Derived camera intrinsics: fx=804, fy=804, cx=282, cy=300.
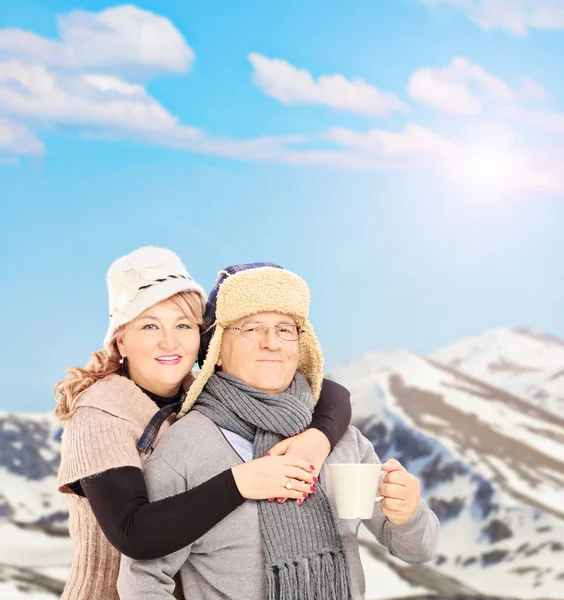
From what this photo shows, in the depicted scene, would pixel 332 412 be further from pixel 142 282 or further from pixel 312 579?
pixel 142 282

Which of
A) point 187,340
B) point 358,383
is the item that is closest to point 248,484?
point 187,340

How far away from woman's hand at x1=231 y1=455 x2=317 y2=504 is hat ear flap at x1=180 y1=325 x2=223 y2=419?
0.83 feet

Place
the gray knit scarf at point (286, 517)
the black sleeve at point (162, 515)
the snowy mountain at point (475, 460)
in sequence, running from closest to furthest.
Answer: the black sleeve at point (162, 515) → the gray knit scarf at point (286, 517) → the snowy mountain at point (475, 460)

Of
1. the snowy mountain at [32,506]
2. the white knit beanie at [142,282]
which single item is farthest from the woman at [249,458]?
the snowy mountain at [32,506]

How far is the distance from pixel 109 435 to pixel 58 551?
2.72m

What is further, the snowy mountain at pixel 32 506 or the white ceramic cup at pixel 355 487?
the snowy mountain at pixel 32 506

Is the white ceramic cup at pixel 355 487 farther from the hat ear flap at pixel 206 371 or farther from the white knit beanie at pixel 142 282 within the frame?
the white knit beanie at pixel 142 282

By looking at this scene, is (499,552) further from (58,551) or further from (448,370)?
(58,551)

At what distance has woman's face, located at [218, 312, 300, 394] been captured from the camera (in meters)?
1.77

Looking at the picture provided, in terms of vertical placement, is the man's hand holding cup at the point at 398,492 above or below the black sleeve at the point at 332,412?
below

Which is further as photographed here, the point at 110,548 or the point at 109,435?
the point at 110,548

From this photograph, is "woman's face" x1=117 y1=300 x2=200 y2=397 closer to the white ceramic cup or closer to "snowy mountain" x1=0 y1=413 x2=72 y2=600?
the white ceramic cup

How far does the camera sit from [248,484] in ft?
5.10

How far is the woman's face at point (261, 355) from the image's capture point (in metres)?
1.77
